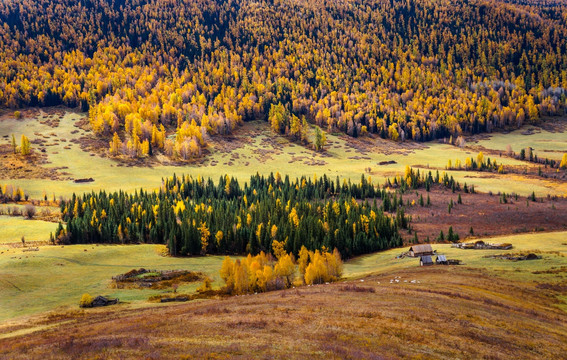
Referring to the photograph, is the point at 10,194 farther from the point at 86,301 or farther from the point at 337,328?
the point at 337,328

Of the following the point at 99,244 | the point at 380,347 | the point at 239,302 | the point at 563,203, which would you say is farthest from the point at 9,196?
the point at 563,203

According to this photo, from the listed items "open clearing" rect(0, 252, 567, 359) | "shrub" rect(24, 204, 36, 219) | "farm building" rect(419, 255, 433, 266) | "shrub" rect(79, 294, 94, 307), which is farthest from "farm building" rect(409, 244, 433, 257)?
"shrub" rect(24, 204, 36, 219)

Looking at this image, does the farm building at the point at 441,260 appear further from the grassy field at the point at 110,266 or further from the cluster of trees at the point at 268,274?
the cluster of trees at the point at 268,274

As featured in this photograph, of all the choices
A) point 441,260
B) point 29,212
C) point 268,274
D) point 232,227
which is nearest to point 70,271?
point 268,274

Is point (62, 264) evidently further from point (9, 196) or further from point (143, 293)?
point (9, 196)

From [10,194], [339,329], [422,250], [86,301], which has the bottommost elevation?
[10,194]

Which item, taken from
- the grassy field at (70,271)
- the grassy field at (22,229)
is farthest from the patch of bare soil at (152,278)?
the grassy field at (22,229)
